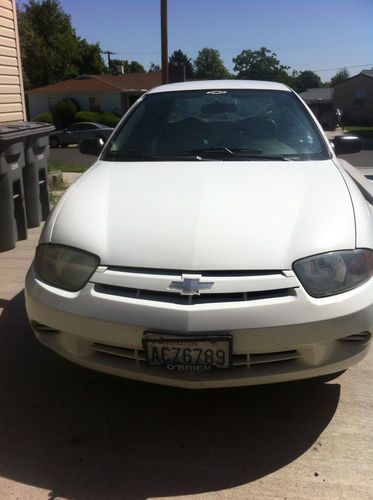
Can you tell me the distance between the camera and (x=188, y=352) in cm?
217

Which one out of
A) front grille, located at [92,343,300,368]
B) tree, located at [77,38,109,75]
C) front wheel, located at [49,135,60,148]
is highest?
tree, located at [77,38,109,75]

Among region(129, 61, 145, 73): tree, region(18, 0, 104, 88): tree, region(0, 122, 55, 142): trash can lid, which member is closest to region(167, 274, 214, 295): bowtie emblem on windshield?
region(0, 122, 55, 142): trash can lid

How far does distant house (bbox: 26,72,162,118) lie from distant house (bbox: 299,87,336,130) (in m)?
12.9

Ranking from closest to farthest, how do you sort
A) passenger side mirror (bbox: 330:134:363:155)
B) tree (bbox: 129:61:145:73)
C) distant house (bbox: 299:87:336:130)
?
passenger side mirror (bbox: 330:134:363:155) → distant house (bbox: 299:87:336:130) → tree (bbox: 129:61:145:73)

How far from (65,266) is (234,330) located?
831 millimetres

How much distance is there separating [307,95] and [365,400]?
64.4 meters

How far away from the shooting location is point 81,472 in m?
2.27

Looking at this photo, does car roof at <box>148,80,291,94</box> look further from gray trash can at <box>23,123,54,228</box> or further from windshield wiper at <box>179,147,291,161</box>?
gray trash can at <box>23,123,54,228</box>

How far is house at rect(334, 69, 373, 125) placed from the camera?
52.1 meters

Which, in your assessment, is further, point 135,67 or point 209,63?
point 209,63

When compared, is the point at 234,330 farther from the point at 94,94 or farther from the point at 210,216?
the point at 94,94

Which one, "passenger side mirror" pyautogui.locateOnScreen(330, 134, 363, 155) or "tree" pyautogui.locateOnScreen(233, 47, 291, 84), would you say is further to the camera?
"tree" pyautogui.locateOnScreen(233, 47, 291, 84)

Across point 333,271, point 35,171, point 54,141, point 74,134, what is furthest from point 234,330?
point 54,141

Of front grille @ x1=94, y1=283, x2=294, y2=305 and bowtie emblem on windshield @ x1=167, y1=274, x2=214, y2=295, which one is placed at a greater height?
bowtie emblem on windshield @ x1=167, y1=274, x2=214, y2=295
